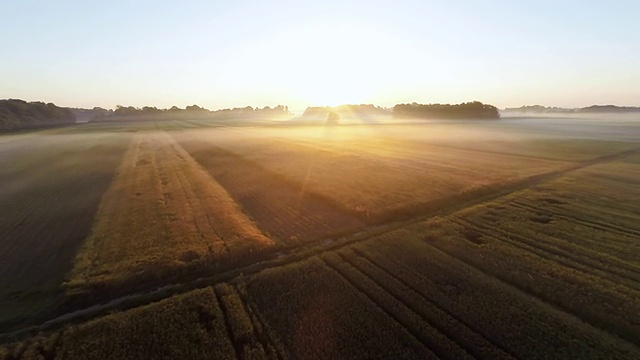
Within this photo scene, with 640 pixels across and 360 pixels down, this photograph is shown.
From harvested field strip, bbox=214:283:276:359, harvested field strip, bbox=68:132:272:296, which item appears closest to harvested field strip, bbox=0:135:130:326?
harvested field strip, bbox=68:132:272:296

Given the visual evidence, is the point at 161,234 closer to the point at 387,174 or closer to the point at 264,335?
the point at 264,335

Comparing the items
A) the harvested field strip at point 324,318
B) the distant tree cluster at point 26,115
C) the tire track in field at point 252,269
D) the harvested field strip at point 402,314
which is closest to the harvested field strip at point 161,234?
the tire track in field at point 252,269

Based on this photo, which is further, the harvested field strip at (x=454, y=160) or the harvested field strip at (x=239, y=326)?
the harvested field strip at (x=454, y=160)

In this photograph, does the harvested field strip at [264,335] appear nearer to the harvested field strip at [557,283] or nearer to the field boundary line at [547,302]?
the field boundary line at [547,302]

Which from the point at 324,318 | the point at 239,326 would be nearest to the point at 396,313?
the point at 324,318

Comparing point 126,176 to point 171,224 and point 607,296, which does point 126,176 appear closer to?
point 171,224

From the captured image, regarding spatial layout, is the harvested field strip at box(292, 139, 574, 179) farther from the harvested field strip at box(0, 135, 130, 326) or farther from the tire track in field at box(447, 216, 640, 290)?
the harvested field strip at box(0, 135, 130, 326)
